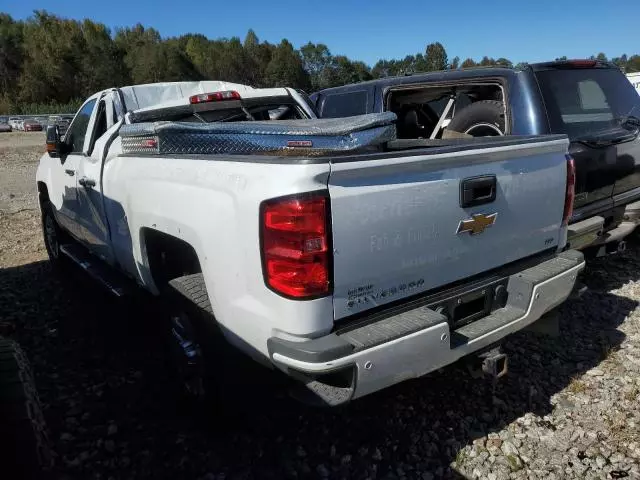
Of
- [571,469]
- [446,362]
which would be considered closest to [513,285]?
[446,362]

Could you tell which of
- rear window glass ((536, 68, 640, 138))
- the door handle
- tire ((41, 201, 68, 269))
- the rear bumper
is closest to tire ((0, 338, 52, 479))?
the rear bumper

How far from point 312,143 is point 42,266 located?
177 inches

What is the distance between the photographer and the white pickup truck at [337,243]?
2.05m

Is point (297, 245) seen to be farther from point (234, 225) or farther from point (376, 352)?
point (376, 352)

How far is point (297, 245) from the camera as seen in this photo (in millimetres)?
2025

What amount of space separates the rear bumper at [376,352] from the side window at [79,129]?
3445mm

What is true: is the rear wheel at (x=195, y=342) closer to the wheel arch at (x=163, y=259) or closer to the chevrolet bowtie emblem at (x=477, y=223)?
the wheel arch at (x=163, y=259)

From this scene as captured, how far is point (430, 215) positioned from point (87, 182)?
2.81m

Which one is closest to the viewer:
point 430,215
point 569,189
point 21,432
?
point 21,432

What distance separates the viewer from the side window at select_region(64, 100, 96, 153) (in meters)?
4.62

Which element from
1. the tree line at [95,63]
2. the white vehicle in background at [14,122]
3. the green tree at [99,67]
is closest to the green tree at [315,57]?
the tree line at [95,63]

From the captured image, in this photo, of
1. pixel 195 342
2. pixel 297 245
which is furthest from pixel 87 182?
pixel 297 245

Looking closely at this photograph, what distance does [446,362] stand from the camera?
236 centimetres

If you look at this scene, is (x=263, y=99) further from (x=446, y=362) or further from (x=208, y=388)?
(x=446, y=362)
